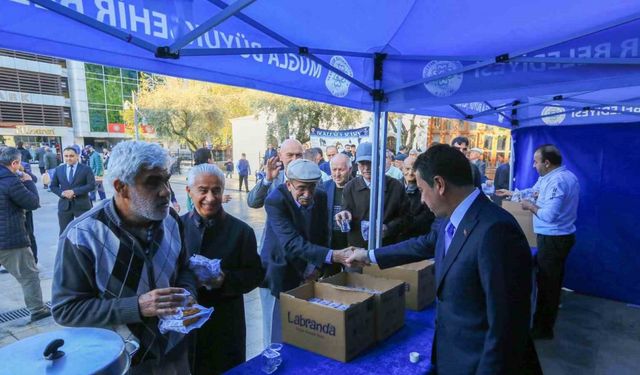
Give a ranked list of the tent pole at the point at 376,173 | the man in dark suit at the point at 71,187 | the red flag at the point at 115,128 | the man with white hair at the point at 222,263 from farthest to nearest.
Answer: the red flag at the point at 115,128, the man in dark suit at the point at 71,187, the tent pole at the point at 376,173, the man with white hair at the point at 222,263

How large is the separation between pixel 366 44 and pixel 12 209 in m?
4.49

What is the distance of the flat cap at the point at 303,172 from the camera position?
2604 millimetres

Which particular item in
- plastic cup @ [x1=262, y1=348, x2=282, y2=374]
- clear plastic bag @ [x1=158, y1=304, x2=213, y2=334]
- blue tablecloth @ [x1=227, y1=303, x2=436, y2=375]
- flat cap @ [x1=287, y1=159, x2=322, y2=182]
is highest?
flat cap @ [x1=287, y1=159, x2=322, y2=182]

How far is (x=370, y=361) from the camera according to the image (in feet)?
6.24

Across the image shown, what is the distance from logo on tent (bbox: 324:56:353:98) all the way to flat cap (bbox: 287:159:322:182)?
0.78 meters

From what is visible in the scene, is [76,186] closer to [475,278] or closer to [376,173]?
[376,173]

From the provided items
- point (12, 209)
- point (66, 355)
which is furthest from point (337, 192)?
point (12, 209)

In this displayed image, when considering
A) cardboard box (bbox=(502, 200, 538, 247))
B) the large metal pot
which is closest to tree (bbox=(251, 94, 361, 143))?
cardboard box (bbox=(502, 200, 538, 247))

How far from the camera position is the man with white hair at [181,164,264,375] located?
2.21 meters

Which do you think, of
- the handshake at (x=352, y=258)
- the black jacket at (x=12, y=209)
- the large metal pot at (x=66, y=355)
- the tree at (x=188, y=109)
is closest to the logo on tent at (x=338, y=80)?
the handshake at (x=352, y=258)

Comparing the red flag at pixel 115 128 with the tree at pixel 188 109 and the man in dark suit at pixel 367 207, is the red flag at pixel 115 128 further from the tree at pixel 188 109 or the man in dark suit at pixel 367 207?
the man in dark suit at pixel 367 207

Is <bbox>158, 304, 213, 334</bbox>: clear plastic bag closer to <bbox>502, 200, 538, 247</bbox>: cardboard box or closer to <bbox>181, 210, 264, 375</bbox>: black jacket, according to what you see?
<bbox>181, 210, 264, 375</bbox>: black jacket

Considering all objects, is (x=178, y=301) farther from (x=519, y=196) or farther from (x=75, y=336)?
(x=519, y=196)

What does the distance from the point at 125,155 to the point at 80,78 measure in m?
43.6
